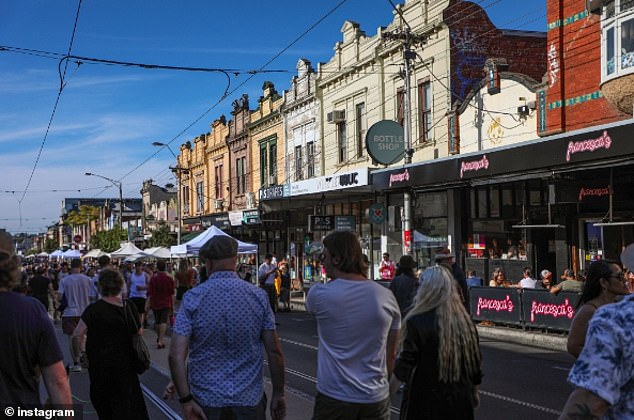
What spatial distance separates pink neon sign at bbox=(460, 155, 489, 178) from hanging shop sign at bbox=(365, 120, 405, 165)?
4.36m

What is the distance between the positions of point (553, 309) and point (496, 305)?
6.54 feet

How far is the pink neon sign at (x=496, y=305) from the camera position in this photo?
1692 cm

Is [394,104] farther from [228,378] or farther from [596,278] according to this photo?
[228,378]

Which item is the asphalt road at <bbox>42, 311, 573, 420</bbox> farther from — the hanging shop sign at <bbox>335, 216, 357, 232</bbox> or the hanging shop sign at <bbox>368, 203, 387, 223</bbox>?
the hanging shop sign at <bbox>335, 216, 357, 232</bbox>

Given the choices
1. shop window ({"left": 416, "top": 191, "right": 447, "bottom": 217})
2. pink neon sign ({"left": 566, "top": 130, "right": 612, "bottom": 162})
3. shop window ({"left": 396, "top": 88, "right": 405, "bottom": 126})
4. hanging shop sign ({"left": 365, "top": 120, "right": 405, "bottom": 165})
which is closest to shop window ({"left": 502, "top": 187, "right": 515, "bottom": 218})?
shop window ({"left": 416, "top": 191, "right": 447, "bottom": 217})

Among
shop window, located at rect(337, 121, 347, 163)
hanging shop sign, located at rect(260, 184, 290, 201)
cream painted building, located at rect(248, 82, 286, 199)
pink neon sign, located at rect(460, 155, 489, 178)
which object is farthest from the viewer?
cream painted building, located at rect(248, 82, 286, 199)

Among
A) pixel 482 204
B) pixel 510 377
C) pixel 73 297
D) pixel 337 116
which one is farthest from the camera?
pixel 337 116

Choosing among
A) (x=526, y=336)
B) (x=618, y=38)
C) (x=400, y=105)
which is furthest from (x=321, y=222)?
(x=618, y=38)

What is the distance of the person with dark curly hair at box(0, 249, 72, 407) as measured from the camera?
11.8ft

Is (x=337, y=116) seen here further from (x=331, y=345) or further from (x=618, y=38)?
(x=331, y=345)

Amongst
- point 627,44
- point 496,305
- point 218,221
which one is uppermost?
point 627,44

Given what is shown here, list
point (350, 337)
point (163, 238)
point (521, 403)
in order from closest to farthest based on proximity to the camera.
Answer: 1. point (350, 337)
2. point (521, 403)
3. point (163, 238)

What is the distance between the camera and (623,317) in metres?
2.73

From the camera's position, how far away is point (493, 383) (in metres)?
10.5
